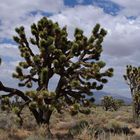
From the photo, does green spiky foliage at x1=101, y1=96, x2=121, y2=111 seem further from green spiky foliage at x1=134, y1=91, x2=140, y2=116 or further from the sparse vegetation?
green spiky foliage at x1=134, y1=91, x2=140, y2=116

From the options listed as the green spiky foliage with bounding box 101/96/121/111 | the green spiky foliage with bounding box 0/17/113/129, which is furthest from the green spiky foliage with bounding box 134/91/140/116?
the green spiky foliage with bounding box 101/96/121/111

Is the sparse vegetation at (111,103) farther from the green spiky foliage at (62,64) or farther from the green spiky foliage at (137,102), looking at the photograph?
the green spiky foliage at (62,64)

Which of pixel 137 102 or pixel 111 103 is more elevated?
pixel 111 103

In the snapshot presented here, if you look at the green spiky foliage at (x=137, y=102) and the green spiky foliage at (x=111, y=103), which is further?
the green spiky foliage at (x=111, y=103)

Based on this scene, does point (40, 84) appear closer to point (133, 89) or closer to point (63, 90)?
point (63, 90)

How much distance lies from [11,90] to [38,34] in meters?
2.62

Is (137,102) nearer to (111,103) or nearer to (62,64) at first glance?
(62,64)

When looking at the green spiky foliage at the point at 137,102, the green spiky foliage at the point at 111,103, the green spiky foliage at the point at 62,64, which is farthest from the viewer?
the green spiky foliage at the point at 111,103

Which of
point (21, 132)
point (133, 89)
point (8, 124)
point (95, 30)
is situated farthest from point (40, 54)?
point (133, 89)

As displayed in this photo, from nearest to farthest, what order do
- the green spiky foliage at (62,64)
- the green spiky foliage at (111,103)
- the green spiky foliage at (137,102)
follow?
the green spiky foliage at (62,64) → the green spiky foliage at (137,102) → the green spiky foliage at (111,103)

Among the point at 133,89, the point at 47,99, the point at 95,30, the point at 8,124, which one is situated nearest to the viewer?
the point at 47,99

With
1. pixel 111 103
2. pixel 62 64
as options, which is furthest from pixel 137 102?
pixel 111 103

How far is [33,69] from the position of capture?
1702 cm

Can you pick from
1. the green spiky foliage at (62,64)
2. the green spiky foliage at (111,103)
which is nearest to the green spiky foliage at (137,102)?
the green spiky foliage at (62,64)
